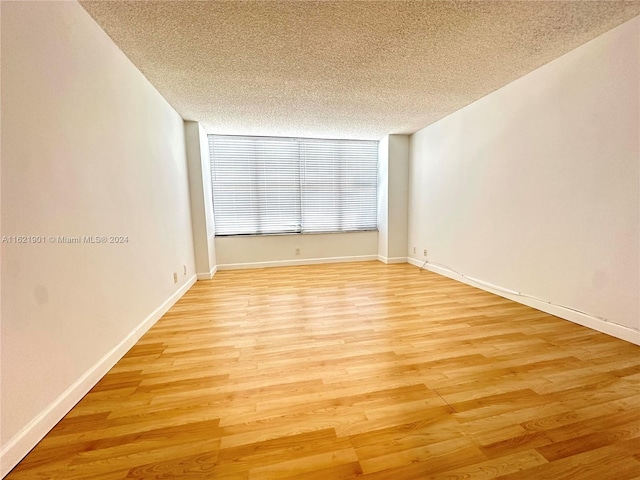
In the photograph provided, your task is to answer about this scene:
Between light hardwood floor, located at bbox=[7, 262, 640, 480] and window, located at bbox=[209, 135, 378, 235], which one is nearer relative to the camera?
light hardwood floor, located at bbox=[7, 262, 640, 480]

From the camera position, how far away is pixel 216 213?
14.3 feet

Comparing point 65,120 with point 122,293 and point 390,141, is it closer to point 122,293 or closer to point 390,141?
point 122,293

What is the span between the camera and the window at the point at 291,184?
169 inches

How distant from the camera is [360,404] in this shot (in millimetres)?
1316

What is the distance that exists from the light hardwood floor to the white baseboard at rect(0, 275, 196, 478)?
0.04 metres

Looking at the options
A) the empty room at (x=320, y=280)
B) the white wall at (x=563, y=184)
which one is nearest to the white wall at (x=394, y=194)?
the empty room at (x=320, y=280)

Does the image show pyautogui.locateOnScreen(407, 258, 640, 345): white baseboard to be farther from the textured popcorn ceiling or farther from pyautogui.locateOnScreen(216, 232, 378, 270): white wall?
the textured popcorn ceiling

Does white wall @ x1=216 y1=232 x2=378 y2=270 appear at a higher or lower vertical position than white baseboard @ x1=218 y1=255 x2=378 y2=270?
higher

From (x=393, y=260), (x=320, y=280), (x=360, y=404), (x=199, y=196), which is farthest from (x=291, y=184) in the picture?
(x=360, y=404)

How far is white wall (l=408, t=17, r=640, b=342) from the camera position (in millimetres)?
1814

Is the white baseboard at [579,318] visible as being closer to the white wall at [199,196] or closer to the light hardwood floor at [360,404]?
the light hardwood floor at [360,404]

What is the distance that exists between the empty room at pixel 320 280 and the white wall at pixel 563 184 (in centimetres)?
2

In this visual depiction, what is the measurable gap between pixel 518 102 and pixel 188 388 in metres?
3.82

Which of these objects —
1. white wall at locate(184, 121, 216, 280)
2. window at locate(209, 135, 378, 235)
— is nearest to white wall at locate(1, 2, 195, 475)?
white wall at locate(184, 121, 216, 280)
